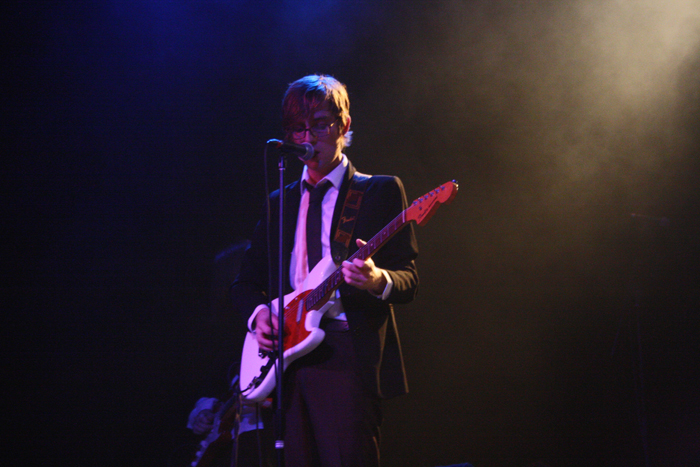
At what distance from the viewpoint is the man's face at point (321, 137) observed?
7.37 ft

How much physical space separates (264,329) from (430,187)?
6.52 ft

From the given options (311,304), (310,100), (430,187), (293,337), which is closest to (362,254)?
(311,304)

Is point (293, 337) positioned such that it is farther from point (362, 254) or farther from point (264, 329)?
point (362, 254)

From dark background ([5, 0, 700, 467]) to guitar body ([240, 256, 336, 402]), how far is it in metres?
1.17

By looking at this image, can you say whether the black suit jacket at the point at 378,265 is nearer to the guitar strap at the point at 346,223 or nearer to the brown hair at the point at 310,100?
the guitar strap at the point at 346,223

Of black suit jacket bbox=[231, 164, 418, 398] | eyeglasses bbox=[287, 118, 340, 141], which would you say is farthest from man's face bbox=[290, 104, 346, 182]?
black suit jacket bbox=[231, 164, 418, 398]

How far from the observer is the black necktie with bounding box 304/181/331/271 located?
82.8 inches

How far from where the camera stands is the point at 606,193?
3.55m

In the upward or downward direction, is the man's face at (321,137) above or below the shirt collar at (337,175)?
above

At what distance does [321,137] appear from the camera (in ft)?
7.39

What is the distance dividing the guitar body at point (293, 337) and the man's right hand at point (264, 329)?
0.05 metres

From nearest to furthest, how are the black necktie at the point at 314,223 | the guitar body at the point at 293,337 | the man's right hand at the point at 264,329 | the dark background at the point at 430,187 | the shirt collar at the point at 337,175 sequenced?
the guitar body at the point at 293,337 < the man's right hand at the point at 264,329 < the black necktie at the point at 314,223 < the shirt collar at the point at 337,175 < the dark background at the point at 430,187

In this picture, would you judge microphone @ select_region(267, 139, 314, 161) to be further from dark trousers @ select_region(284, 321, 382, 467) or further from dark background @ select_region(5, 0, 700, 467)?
dark background @ select_region(5, 0, 700, 467)

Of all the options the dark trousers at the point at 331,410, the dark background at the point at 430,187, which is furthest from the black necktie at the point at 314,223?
the dark background at the point at 430,187
